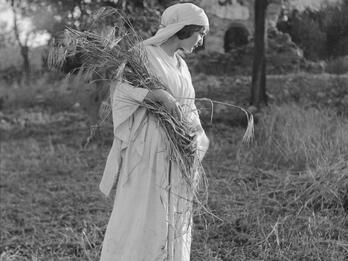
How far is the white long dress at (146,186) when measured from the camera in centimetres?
281

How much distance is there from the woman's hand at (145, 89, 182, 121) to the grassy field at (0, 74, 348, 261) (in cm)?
41

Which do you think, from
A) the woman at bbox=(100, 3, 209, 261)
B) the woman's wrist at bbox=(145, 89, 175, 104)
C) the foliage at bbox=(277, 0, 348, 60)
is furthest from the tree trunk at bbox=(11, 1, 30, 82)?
the woman's wrist at bbox=(145, 89, 175, 104)

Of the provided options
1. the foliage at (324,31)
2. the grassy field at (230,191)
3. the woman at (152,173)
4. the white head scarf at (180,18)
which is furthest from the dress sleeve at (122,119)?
the foliage at (324,31)

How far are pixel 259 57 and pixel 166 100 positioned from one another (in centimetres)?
667

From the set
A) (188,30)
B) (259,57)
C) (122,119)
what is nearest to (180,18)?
(188,30)

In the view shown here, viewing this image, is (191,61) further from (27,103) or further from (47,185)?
(47,185)

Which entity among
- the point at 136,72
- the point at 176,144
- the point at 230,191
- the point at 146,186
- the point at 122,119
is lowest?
the point at 230,191

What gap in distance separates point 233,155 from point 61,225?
2562 millimetres

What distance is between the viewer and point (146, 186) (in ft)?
9.21

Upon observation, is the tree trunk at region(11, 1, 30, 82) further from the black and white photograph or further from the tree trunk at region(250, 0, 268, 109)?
the tree trunk at region(250, 0, 268, 109)

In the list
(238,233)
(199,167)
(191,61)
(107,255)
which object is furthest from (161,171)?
(191,61)

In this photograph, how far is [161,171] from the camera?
2.82 metres

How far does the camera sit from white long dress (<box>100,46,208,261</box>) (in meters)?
2.81

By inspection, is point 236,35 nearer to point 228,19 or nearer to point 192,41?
point 228,19
